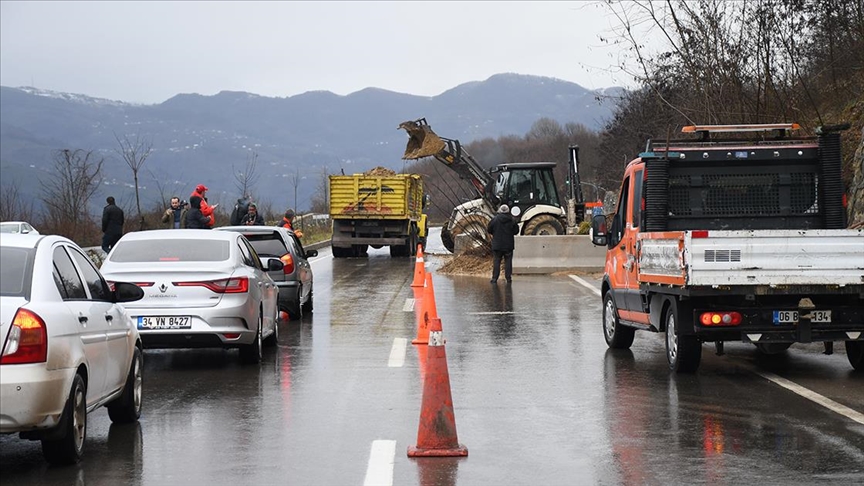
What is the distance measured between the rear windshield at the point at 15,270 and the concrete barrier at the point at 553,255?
901 inches

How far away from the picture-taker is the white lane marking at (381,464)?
734cm

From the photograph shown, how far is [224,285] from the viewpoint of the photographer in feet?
43.0

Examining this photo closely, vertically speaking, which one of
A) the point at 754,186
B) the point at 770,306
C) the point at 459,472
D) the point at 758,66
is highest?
the point at 758,66

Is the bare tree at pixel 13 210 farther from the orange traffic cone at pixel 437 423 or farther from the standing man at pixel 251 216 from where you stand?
the orange traffic cone at pixel 437 423

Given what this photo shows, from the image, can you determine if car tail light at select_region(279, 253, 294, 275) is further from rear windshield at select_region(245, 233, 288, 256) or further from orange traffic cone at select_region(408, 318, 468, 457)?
orange traffic cone at select_region(408, 318, 468, 457)

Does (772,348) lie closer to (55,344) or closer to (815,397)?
(815,397)

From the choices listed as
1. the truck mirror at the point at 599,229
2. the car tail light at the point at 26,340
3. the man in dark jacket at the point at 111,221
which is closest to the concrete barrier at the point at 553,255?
the man in dark jacket at the point at 111,221

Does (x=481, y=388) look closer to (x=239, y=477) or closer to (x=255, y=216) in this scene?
(x=239, y=477)

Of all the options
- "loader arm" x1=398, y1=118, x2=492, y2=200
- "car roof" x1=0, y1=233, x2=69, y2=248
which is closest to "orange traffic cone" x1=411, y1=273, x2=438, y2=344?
"car roof" x1=0, y1=233, x2=69, y2=248

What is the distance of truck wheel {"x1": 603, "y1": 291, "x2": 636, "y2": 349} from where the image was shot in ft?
47.5

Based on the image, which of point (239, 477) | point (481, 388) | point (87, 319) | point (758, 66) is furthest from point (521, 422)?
point (758, 66)

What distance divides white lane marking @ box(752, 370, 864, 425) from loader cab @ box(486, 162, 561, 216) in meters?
23.6

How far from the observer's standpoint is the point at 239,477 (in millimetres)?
7496

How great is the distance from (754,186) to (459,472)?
7.24 meters
